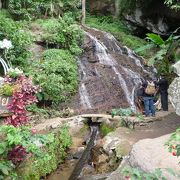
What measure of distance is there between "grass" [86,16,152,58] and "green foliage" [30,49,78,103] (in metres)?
4.39

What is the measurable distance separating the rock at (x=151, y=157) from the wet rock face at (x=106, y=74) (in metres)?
6.35

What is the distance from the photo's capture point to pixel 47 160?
313 inches

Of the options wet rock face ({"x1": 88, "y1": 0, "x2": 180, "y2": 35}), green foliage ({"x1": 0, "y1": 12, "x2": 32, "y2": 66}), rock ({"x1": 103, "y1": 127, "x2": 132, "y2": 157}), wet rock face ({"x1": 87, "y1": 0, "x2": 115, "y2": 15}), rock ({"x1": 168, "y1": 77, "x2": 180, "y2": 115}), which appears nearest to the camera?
rock ({"x1": 168, "y1": 77, "x2": 180, "y2": 115})

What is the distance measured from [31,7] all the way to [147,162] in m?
14.8

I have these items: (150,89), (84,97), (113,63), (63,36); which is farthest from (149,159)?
(63,36)

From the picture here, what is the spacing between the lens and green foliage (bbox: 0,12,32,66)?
13.9 meters

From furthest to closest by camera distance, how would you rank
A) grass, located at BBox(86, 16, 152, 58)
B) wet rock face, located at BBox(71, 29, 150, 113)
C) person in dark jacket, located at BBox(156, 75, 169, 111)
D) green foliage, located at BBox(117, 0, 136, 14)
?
1. green foliage, located at BBox(117, 0, 136, 14)
2. grass, located at BBox(86, 16, 152, 58)
3. wet rock face, located at BBox(71, 29, 150, 113)
4. person in dark jacket, located at BBox(156, 75, 169, 111)

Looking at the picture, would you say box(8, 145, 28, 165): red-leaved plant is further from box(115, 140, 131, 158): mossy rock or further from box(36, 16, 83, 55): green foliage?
box(36, 16, 83, 55): green foliage

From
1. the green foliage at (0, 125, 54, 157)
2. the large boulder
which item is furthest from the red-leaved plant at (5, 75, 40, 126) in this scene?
the large boulder

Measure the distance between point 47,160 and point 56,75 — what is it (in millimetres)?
5970

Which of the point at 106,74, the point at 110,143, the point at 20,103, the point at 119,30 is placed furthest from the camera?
the point at 119,30

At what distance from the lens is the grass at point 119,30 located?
19.2 m

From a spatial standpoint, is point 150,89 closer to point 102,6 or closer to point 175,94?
point 175,94

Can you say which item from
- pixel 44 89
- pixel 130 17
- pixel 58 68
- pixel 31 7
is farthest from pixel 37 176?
pixel 130 17
